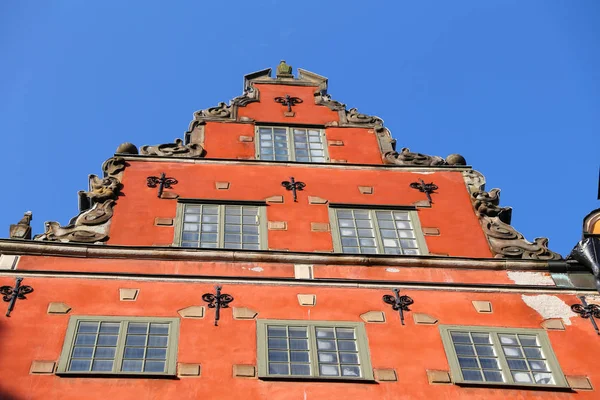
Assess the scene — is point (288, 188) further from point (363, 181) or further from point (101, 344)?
point (101, 344)

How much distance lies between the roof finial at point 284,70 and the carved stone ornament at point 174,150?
3.27 meters

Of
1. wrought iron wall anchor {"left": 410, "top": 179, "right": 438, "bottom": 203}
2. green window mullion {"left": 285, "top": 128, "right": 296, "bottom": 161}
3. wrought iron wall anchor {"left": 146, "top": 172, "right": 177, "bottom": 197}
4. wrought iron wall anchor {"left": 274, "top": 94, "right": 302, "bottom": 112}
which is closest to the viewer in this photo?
wrought iron wall anchor {"left": 146, "top": 172, "right": 177, "bottom": 197}

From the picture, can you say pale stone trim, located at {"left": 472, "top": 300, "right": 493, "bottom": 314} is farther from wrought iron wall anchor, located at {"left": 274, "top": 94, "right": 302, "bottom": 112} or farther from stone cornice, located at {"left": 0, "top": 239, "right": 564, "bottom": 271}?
wrought iron wall anchor, located at {"left": 274, "top": 94, "right": 302, "bottom": 112}

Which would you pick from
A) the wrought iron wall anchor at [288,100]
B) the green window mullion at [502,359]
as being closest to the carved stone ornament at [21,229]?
the wrought iron wall anchor at [288,100]

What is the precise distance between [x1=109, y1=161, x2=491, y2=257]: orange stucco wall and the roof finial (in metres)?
3.47

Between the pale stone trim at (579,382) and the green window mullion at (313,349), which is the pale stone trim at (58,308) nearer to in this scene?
the green window mullion at (313,349)

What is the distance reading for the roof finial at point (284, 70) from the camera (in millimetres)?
16778

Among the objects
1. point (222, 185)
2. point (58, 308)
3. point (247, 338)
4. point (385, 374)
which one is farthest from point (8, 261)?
point (385, 374)

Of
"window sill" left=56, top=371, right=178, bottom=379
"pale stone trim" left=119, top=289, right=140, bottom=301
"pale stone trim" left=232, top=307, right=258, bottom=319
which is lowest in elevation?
"window sill" left=56, top=371, right=178, bottom=379

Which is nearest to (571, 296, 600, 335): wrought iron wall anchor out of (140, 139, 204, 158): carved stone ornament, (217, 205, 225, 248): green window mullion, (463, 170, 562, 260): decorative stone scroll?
(463, 170, 562, 260): decorative stone scroll

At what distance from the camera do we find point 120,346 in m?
10.1

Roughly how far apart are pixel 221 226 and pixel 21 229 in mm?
2687

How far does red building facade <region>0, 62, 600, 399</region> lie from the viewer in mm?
9891

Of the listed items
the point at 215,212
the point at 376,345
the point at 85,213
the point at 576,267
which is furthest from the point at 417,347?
the point at 85,213
